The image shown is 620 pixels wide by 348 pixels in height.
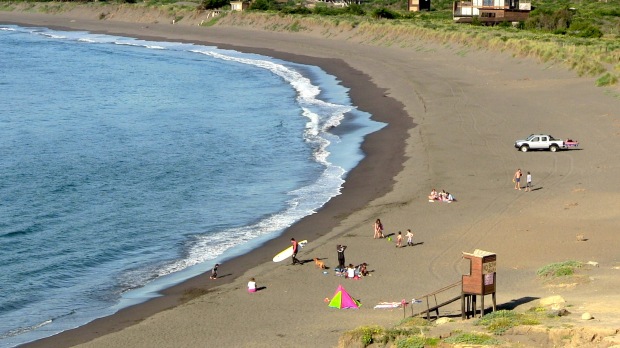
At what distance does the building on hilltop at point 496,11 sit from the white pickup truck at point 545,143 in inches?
2352

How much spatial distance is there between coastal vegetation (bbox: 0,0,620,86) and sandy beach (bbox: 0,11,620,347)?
341 centimetres

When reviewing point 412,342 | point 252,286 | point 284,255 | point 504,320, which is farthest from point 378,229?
point 412,342

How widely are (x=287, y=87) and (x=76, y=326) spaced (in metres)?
49.0

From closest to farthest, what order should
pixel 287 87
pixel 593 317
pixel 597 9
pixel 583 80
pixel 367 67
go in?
pixel 593 317 < pixel 583 80 < pixel 287 87 < pixel 367 67 < pixel 597 9

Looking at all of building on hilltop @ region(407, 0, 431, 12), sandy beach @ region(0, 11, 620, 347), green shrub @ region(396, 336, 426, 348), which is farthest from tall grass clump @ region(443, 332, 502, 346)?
building on hilltop @ region(407, 0, 431, 12)

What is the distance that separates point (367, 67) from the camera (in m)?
80.8

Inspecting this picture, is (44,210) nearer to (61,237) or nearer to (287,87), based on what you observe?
(61,237)

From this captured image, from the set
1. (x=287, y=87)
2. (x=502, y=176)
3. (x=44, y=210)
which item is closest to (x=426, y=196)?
(x=502, y=176)

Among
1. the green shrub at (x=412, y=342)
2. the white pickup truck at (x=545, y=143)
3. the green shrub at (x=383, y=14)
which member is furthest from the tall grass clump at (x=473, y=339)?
the green shrub at (x=383, y=14)

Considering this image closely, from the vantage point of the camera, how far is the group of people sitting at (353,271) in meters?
31.0

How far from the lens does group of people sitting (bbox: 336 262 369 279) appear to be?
30969mm

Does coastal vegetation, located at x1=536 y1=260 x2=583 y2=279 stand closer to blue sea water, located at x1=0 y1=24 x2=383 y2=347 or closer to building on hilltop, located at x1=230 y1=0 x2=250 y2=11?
blue sea water, located at x1=0 y1=24 x2=383 y2=347

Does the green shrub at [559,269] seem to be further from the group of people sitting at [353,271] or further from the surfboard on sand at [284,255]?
the surfboard on sand at [284,255]

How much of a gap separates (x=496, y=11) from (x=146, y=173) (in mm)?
68432
